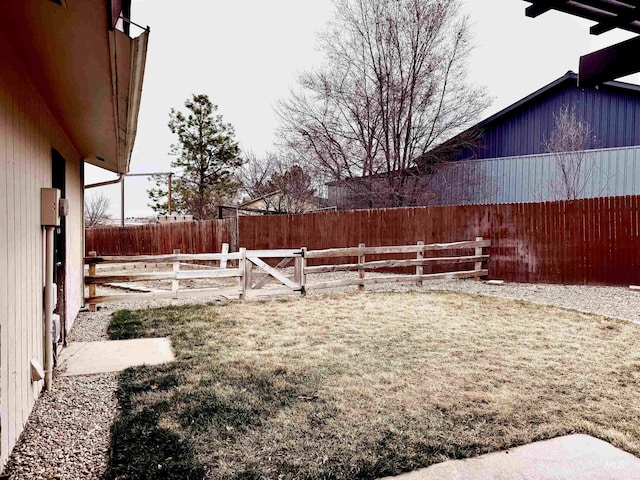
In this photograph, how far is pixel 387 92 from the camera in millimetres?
17375

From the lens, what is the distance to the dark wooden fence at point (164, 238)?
14.7 m

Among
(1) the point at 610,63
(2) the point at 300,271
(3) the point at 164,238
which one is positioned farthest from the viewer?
(3) the point at 164,238

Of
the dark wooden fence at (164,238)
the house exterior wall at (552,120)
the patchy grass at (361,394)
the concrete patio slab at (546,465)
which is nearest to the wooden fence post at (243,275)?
the patchy grass at (361,394)

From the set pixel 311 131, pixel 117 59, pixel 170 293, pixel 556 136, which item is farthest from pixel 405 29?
pixel 117 59

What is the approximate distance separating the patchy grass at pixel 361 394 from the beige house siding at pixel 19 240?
23.2 inches

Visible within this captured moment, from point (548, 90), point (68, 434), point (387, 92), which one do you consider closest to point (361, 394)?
point (68, 434)

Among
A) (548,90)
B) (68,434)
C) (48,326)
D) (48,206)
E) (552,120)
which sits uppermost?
(548,90)

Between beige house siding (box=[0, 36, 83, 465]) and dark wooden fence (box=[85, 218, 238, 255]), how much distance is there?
35.4 ft

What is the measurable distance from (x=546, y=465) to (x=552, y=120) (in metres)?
17.4

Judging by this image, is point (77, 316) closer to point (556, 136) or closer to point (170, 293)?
point (170, 293)

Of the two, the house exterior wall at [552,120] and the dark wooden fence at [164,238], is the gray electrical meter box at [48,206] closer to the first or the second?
the dark wooden fence at [164,238]

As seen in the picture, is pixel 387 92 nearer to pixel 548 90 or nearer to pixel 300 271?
pixel 548 90

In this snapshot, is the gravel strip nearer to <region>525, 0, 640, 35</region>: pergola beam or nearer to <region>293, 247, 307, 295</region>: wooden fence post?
<region>525, 0, 640, 35</region>: pergola beam

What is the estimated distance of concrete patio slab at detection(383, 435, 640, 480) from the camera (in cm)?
212
